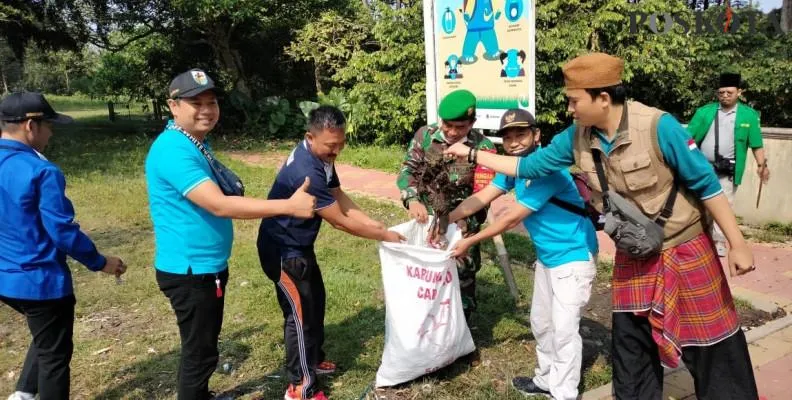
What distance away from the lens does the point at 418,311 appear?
296cm

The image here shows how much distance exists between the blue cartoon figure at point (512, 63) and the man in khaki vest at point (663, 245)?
1720 mm

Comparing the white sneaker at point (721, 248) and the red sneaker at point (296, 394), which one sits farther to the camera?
the white sneaker at point (721, 248)

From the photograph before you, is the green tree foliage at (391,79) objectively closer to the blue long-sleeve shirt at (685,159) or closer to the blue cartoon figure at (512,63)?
the blue cartoon figure at (512,63)

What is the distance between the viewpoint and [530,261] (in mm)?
5500

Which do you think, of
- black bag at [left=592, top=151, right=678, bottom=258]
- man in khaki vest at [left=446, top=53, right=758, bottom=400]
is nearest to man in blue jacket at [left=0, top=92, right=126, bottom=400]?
man in khaki vest at [left=446, top=53, right=758, bottom=400]

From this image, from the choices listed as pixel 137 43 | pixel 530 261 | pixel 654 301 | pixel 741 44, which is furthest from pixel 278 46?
pixel 654 301

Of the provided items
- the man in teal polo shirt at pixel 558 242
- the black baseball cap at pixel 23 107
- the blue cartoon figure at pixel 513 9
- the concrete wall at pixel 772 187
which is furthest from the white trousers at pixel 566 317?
the concrete wall at pixel 772 187

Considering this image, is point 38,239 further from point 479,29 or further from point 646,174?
point 479,29

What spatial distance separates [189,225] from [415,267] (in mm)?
1098

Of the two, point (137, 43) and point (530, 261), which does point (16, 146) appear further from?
point (137, 43)

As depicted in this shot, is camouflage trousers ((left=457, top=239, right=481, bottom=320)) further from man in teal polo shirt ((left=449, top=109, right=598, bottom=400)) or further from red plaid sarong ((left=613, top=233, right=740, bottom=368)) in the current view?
red plaid sarong ((left=613, top=233, right=740, bottom=368))

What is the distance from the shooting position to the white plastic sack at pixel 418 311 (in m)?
2.94

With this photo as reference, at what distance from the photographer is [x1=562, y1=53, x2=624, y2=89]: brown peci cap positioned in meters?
2.18

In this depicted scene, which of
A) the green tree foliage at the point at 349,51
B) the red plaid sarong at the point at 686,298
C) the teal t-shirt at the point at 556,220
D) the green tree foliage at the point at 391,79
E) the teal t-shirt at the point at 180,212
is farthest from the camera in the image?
the green tree foliage at the point at 391,79
